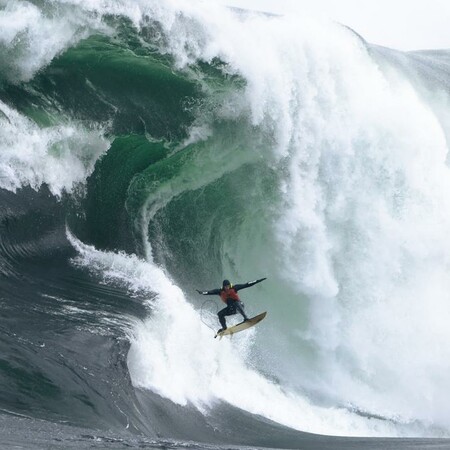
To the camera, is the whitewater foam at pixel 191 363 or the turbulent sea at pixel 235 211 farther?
the turbulent sea at pixel 235 211

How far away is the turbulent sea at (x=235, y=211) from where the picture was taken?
11.5m

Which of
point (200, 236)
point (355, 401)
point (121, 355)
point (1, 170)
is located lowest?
point (121, 355)

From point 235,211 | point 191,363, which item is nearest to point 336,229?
point 235,211

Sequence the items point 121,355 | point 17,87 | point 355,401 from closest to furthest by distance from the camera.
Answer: point 121,355 < point 17,87 < point 355,401

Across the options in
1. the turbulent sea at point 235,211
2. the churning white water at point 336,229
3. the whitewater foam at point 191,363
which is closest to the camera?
the whitewater foam at point 191,363

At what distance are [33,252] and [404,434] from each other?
6.25 metres

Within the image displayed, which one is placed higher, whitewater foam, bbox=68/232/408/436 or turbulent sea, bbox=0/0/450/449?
turbulent sea, bbox=0/0/450/449

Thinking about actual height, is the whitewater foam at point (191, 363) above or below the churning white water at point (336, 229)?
below

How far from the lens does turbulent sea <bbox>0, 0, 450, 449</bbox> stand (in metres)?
11.5

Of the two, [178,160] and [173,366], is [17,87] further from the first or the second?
[173,366]

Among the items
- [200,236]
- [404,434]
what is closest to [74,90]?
[200,236]

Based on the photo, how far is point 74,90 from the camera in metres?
13.5

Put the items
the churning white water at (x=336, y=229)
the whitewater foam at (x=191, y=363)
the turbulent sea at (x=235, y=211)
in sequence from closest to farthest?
1. the whitewater foam at (x=191, y=363)
2. the turbulent sea at (x=235, y=211)
3. the churning white water at (x=336, y=229)

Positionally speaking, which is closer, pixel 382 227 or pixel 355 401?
pixel 355 401
